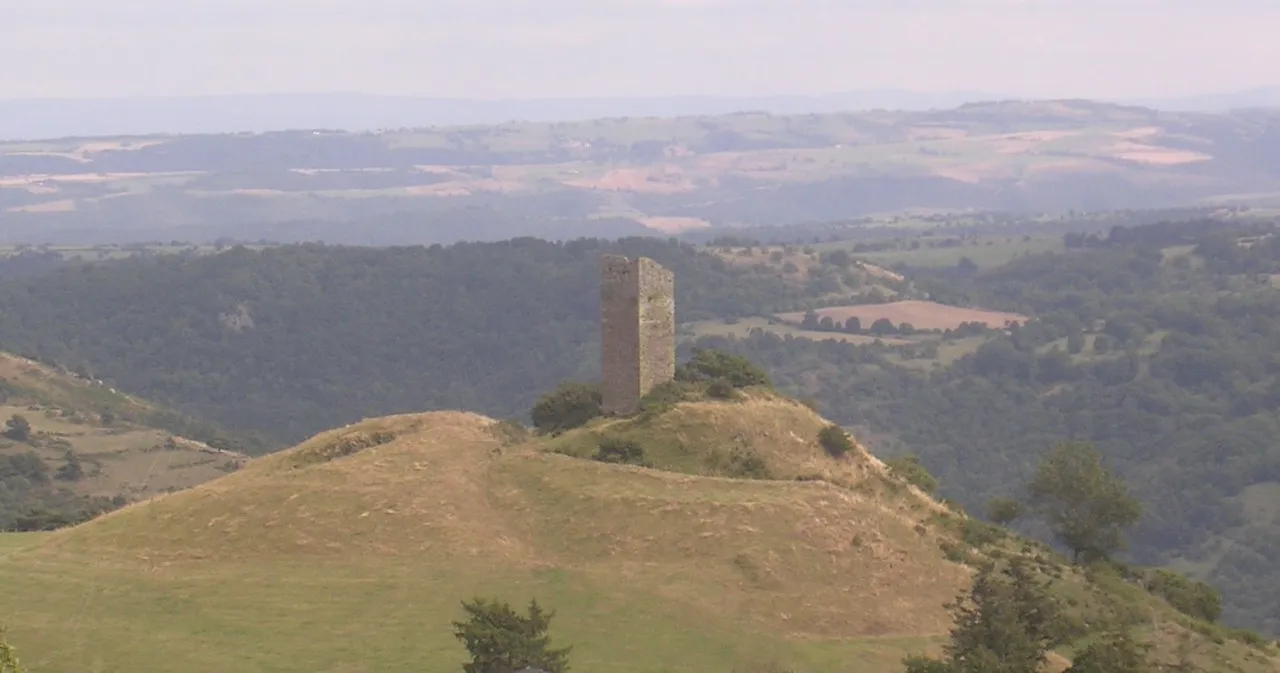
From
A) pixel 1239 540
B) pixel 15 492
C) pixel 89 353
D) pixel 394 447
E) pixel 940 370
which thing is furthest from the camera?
pixel 89 353

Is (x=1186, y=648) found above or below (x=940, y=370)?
above

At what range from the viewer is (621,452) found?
42.2 m

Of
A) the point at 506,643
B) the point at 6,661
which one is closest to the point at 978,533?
the point at 506,643

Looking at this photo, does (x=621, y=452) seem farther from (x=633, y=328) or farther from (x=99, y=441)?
(x=99, y=441)

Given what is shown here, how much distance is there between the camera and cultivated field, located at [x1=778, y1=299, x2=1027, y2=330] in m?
160

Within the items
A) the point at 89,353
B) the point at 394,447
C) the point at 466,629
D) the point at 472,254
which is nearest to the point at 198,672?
the point at 466,629

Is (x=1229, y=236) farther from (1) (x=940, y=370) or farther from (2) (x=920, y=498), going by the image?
(2) (x=920, y=498)

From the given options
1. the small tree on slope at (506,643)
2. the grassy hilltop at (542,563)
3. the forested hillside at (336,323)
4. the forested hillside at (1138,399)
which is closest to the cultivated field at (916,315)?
the forested hillside at (1138,399)

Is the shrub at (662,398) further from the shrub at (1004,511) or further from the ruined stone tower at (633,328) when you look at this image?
the shrub at (1004,511)

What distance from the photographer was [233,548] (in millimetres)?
38125

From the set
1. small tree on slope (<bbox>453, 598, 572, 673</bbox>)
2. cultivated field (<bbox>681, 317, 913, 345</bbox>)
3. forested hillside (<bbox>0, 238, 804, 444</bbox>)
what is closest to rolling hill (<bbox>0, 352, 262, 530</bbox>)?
forested hillside (<bbox>0, 238, 804, 444</bbox>)

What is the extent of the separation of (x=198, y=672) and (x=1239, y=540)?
257ft

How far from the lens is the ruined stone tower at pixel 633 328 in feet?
150

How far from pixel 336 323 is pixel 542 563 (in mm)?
132464
